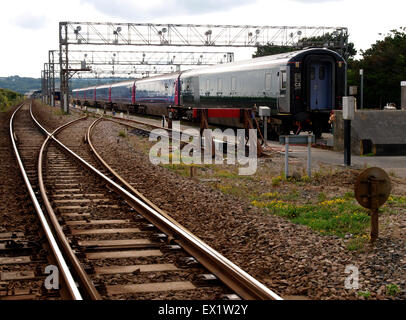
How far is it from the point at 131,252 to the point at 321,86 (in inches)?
689

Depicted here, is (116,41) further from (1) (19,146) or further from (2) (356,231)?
(2) (356,231)

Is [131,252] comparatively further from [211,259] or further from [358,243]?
[358,243]

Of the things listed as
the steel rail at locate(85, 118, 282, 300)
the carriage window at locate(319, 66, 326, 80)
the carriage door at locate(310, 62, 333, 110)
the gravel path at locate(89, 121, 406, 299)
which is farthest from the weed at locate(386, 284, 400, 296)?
the carriage window at locate(319, 66, 326, 80)

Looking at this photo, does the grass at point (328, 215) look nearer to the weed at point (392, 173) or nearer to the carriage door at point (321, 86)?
the weed at point (392, 173)

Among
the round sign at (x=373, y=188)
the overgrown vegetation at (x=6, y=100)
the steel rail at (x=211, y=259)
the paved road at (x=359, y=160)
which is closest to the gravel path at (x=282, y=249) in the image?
the steel rail at (x=211, y=259)

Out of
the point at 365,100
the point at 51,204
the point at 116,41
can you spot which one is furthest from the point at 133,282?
the point at 365,100

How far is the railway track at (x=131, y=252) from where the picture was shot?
6027mm

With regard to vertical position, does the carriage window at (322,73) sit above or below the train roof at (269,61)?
below

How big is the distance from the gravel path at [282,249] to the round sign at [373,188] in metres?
0.52

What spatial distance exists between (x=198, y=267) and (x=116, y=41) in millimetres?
43447

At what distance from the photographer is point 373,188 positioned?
8047mm

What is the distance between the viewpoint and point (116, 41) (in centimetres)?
4844

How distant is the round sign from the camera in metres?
8.02

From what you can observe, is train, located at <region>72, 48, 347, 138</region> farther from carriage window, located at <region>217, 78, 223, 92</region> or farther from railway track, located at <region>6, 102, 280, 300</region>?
railway track, located at <region>6, 102, 280, 300</region>
